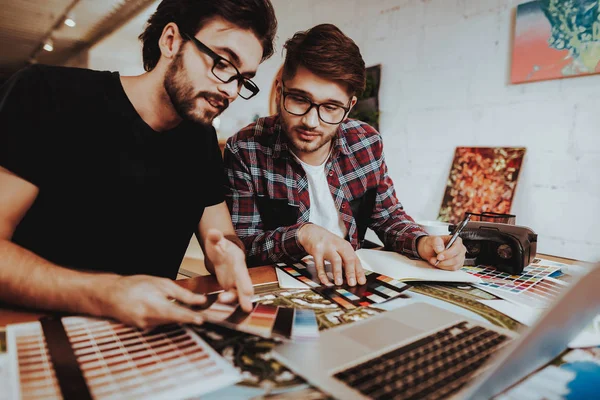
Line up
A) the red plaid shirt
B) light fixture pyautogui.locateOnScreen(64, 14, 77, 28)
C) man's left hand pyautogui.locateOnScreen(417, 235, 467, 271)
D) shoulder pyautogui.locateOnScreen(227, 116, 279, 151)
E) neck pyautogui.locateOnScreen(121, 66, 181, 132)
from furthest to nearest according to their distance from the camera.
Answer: light fixture pyautogui.locateOnScreen(64, 14, 77, 28)
shoulder pyautogui.locateOnScreen(227, 116, 279, 151)
the red plaid shirt
neck pyautogui.locateOnScreen(121, 66, 181, 132)
man's left hand pyautogui.locateOnScreen(417, 235, 467, 271)

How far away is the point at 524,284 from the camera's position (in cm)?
88

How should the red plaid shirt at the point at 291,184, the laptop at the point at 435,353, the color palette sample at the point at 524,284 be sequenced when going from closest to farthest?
the laptop at the point at 435,353 → the color palette sample at the point at 524,284 → the red plaid shirt at the point at 291,184

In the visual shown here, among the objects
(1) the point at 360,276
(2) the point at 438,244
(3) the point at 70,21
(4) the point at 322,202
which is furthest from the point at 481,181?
(3) the point at 70,21

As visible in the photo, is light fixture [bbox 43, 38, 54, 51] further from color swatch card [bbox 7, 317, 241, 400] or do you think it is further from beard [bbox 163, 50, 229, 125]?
color swatch card [bbox 7, 317, 241, 400]

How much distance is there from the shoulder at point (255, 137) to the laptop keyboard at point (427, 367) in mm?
1001

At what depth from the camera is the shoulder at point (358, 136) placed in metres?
1.53

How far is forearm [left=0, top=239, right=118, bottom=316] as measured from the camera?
23.1 inches

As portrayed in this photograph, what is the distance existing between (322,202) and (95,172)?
799 mm

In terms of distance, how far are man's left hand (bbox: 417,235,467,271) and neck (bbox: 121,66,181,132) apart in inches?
32.7

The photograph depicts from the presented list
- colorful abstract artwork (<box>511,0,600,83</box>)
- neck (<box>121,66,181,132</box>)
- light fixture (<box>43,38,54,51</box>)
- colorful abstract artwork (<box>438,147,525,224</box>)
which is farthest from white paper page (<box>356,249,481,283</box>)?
light fixture (<box>43,38,54,51</box>)

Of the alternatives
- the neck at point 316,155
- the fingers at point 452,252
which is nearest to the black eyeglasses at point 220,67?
the neck at point 316,155

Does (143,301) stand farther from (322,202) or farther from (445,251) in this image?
(322,202)

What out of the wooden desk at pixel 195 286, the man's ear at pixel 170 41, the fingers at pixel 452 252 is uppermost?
the man's ear at pixel 170 41

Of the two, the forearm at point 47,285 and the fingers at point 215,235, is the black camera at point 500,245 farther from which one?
the forearm at point 47,285
